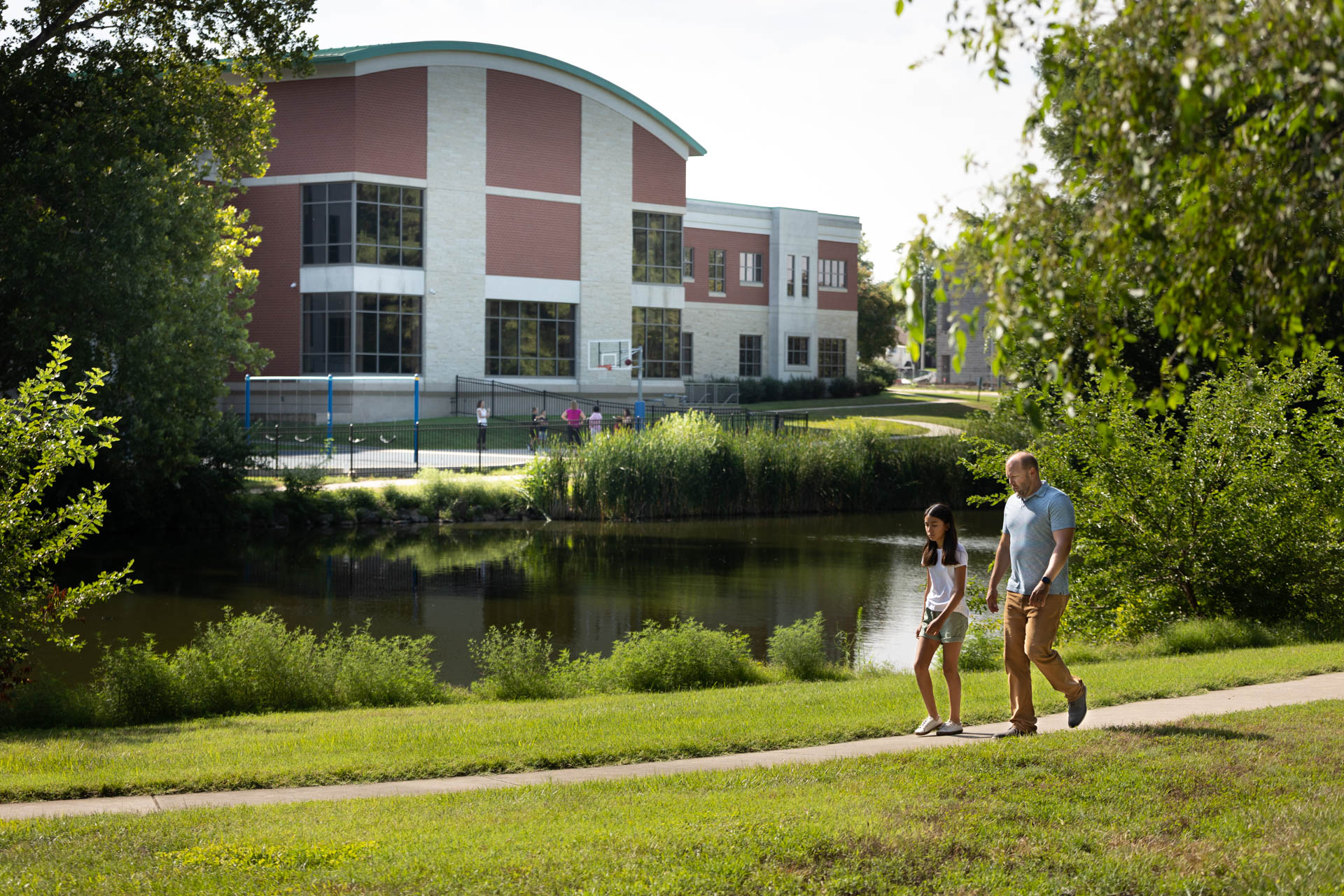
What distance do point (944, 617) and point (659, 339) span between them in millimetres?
50534

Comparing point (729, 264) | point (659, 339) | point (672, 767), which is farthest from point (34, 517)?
point (729, 264)

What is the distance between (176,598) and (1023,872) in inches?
757

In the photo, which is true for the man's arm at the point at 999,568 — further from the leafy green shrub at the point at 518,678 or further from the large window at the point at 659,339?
the large window at the point at 659,339

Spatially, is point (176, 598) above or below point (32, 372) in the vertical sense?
below

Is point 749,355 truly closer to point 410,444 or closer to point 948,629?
point 410,444

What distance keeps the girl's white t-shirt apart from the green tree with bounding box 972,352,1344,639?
6.39 m

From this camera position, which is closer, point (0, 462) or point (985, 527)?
point (0, 462)

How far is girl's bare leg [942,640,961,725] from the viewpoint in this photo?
9.18 metres

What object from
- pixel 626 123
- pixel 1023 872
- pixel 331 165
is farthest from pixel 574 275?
pixel 1023 872

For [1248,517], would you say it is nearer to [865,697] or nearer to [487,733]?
[865,697]

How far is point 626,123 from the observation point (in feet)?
184

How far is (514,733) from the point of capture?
9.76 meters

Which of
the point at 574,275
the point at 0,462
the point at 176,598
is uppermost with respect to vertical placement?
the point at 574,275

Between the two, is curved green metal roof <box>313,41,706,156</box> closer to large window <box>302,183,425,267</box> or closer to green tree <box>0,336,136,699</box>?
large window <box>302,183,425,267</box>
